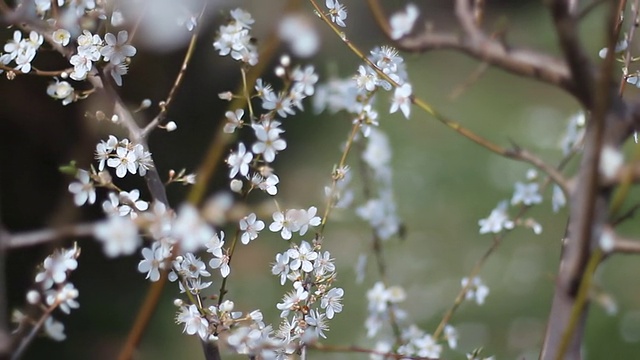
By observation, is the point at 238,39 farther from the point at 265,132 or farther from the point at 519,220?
the point at 519,220

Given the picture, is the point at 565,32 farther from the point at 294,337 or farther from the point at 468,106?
the point at 468,106

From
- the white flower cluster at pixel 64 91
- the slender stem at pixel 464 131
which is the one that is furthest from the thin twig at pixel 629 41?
the white flower cluster at pixel 64 91

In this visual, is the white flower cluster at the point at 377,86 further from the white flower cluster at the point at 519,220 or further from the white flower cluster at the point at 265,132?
the white flower cluster at the point at 519,220

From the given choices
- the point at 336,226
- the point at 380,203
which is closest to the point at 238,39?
the point at 380,203

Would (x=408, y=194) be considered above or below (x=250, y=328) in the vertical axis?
above

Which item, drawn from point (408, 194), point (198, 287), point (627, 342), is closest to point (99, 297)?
point (408, 194)

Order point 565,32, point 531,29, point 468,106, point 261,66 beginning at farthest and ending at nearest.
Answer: point 531,29 → point 468,106 → point 261,66 → point 565,32

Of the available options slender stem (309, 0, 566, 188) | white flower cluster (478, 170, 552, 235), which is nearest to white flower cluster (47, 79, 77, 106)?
slender stem (309, 0, 566, 188)
